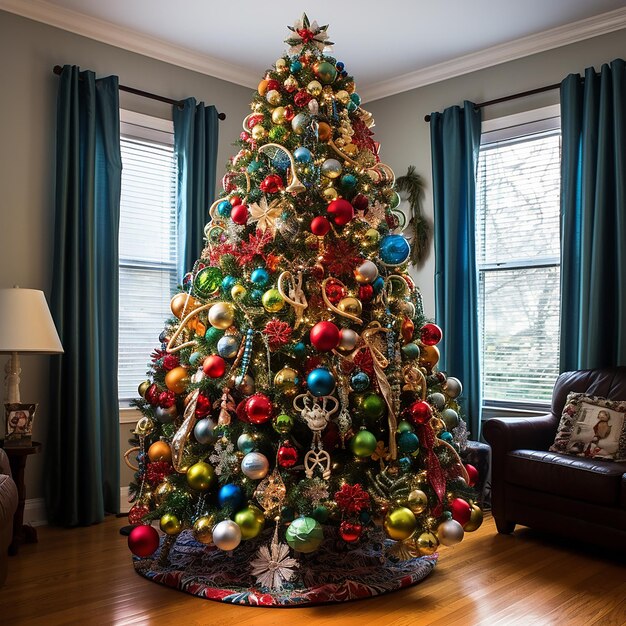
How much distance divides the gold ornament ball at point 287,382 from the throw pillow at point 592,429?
1692mm

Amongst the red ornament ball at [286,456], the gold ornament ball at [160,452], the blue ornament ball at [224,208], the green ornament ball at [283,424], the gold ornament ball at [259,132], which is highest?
the gold ornament ball at [259,132]

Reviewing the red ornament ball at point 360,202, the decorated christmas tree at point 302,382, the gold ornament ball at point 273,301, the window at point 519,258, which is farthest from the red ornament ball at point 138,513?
the window at point 519,258

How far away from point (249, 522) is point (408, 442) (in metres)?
0.74

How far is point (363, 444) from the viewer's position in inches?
114

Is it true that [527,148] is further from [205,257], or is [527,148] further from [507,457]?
[205,257]

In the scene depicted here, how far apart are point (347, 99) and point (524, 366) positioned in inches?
87.5

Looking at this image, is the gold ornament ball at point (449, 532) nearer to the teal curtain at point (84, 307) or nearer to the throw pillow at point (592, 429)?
the throw pillow at point (592, 429)

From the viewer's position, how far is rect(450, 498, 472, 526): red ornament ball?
308cm

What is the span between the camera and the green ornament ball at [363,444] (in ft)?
9.51

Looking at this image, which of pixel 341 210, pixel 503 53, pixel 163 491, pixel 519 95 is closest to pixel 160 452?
pixel 163 491

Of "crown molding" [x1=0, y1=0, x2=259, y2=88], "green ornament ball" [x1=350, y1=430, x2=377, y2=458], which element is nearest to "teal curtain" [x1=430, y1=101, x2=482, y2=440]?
"crown molding" [x1=0, y1=0, x2=259, y2=88]

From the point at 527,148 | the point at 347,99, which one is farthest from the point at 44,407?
the point at 527,148

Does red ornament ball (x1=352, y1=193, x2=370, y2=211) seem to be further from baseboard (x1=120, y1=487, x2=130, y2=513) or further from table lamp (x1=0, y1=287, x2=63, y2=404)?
baseboard (x1=120, y1=487, x2=130, y2=513)

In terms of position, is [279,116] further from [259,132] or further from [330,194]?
[330,194]
